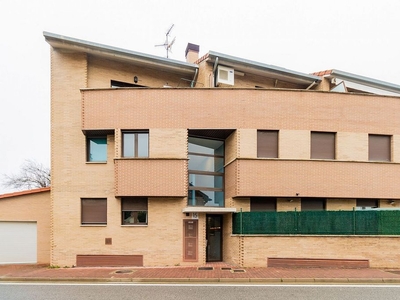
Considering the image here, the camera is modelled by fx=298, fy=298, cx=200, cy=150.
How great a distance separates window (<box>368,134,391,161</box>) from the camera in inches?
547

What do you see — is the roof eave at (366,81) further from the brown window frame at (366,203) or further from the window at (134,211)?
the window at (134,211)

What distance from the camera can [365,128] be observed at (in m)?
13.7

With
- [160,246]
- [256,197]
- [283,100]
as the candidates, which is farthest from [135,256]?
[283,100]

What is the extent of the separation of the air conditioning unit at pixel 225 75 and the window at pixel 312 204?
6.65 meters

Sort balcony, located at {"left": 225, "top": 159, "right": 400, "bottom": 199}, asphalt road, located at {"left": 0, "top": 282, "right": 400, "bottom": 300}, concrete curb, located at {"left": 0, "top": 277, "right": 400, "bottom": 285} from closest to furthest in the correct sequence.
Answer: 1. asphalt road, located at {"left": 0, "top": 282, "right": 400, "bottom": 300}
2. concrete curb, located at {"left": 0, "top": 277, "right": 400, "bottom": 285}
3. balcony, located at {"left": 225, "top": 159, "right": 400, "bottom": 199}

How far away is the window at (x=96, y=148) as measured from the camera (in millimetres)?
13656

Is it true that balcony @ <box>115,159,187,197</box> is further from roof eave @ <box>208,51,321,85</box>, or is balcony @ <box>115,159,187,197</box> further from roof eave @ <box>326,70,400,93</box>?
roof eave @ <box>326,70,400,93</box>

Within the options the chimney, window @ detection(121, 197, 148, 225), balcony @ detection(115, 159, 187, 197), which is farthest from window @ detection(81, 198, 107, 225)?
the chimney

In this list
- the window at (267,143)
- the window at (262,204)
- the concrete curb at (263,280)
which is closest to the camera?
the concrete curb at (263,280)

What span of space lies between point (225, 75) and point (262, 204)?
21.3 ft

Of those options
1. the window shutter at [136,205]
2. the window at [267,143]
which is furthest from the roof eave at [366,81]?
the window shutter at [136,205]

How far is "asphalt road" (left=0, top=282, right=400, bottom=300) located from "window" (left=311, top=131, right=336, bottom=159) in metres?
5.94

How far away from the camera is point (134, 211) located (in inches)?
515

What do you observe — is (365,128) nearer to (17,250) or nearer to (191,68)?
(191,68)
